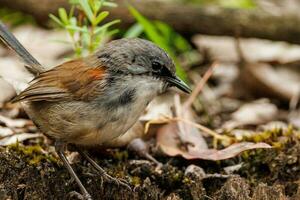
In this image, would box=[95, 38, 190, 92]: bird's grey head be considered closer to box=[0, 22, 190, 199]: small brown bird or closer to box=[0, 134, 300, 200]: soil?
box=[0, 22, 190, 199]: small brown bird

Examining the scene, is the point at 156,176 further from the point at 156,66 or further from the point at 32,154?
the point at 32,154

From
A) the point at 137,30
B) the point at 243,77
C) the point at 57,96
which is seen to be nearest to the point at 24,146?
the point at 57,96

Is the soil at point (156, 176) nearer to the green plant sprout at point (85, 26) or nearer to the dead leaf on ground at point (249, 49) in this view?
the green plant sprout at point (85, 26)

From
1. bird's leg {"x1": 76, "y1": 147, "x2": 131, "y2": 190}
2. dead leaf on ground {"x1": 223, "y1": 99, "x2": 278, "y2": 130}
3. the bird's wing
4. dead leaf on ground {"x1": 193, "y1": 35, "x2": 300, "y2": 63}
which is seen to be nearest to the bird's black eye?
the bird's wing

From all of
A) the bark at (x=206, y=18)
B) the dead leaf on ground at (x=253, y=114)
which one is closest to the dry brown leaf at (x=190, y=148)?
the dead leaf on ground at (x=253, y=114)

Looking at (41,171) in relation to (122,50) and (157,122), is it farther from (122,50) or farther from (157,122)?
(157,122)

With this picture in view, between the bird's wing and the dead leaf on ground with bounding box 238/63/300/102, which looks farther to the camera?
the dead leaf on ground with bounding box 238/63/300/102
